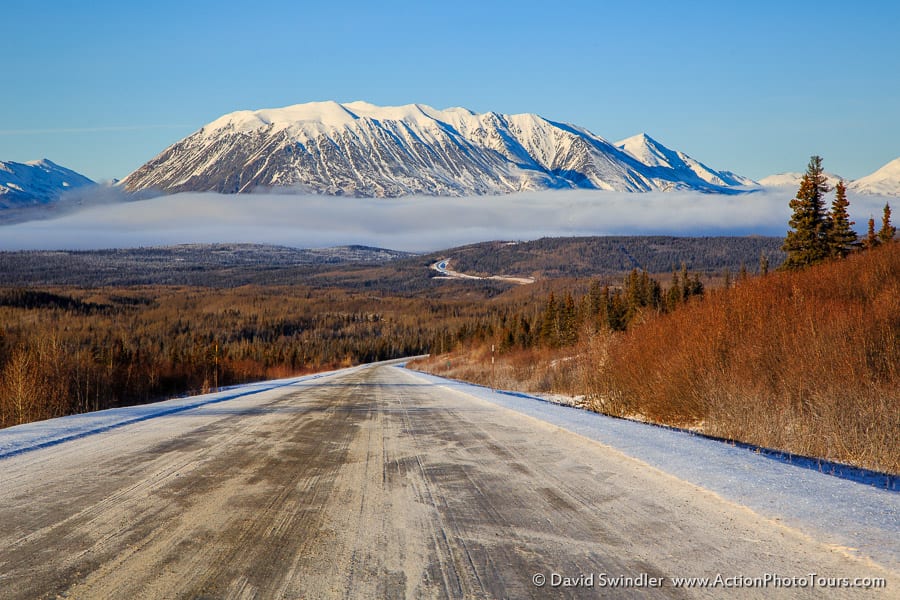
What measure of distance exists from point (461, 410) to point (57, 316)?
19157 centimetres

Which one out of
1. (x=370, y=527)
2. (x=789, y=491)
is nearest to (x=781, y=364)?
(x=789, y=491)

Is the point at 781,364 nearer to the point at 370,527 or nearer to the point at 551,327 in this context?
the point at 370,527

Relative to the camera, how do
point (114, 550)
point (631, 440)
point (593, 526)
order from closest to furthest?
1. point (114, 550)
2. point (593, 526)
3. point (631, 440)

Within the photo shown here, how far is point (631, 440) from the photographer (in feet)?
30.0

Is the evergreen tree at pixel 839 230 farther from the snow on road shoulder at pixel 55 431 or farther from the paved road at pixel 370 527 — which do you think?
the snow on road shoulder at pixel 55 431

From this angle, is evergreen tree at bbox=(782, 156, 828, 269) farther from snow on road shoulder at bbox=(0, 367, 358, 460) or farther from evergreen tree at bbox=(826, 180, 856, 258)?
snow on road shoulder at bbox=(0, 367, 358, 460)

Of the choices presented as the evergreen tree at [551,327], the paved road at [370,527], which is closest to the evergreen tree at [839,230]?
the evergreen tree at [551,327]

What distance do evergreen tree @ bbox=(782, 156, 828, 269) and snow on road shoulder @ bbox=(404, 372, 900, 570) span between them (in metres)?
32.4

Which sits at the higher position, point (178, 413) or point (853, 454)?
point (853, 454)

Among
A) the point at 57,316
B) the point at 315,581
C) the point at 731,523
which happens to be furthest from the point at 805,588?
the point at 57,316

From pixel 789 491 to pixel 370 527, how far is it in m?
4.04

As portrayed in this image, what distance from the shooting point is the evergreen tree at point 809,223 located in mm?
36031

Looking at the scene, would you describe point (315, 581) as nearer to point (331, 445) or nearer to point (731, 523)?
point (731, 523)

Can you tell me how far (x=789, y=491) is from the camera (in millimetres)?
5793
